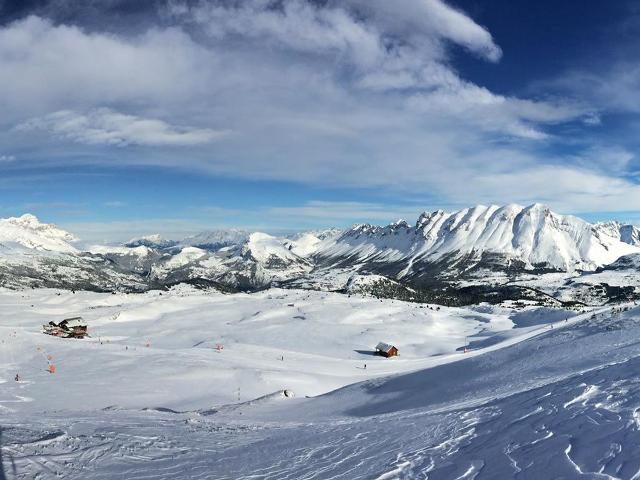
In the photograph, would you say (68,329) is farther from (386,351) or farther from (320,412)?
(320,412)

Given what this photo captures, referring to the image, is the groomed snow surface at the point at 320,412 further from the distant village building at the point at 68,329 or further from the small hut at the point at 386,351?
the distant village building at the point at 68,329

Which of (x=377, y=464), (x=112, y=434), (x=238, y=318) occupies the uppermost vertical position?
A: (x=377, y=464)

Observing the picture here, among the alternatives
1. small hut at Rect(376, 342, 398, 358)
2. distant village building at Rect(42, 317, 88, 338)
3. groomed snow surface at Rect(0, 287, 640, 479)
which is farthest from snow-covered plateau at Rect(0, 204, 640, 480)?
distant village building at Rect(42, 317, 88, 338)

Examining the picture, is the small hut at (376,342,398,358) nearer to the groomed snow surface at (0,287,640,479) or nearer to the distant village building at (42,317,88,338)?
the groomed snow surface at (0,287,640,479)

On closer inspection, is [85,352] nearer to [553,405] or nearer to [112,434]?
[112,434]

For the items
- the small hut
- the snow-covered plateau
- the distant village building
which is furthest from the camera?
the distant village building

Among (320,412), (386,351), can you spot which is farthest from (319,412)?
(386,351)

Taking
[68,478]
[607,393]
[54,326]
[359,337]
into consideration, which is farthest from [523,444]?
[54,326]

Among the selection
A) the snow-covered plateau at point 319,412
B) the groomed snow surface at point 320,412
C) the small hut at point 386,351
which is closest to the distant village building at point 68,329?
the groomed snow surface at point 320,412
